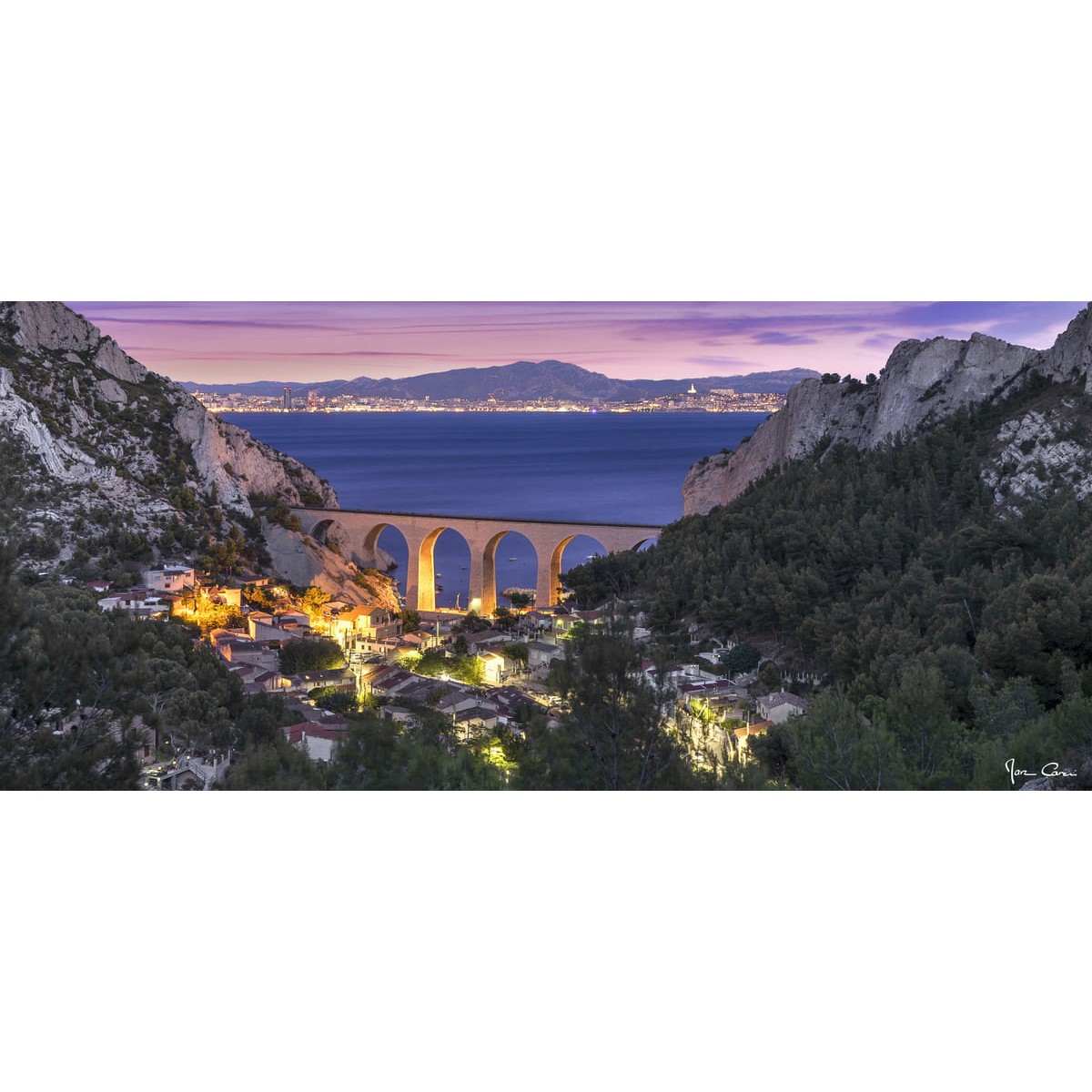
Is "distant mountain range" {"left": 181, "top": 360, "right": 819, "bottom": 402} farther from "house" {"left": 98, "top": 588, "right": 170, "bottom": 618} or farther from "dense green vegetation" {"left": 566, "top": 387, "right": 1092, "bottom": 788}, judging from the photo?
"house" {"left": 98, "top": 588, "right": 170, "bottom": 618}

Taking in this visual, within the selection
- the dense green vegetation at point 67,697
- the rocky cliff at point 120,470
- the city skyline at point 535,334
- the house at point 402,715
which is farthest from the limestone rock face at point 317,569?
the dense green vegetation at point 67,697

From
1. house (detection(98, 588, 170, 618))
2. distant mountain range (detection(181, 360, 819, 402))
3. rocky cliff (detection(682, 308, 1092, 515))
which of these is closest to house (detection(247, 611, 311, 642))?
house (detection(98, 588, 170, 618))

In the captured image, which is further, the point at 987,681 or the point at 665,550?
the point at 665,550

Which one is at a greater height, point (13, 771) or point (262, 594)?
point (13, 771)

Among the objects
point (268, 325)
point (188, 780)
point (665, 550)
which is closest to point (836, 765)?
point (188, 780)

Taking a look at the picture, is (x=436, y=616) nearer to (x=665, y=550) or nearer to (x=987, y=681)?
(x=665, y=550)

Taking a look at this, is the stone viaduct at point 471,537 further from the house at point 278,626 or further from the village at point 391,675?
the house at point 278,626
